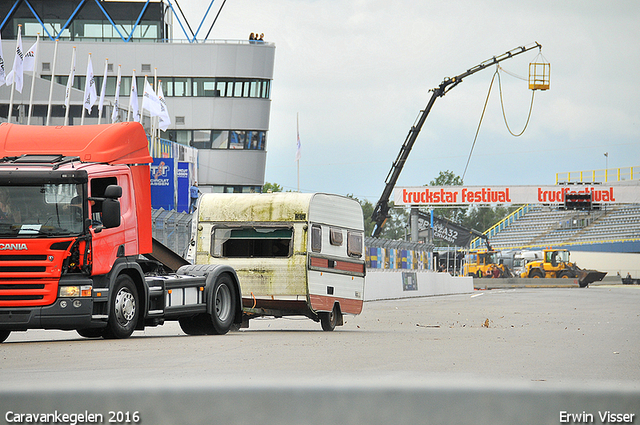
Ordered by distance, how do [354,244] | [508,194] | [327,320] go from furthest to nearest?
Answer: [508,194], [354,244], [327,320]

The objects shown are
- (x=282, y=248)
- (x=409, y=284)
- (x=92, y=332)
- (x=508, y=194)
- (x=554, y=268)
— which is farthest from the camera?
(x=554, y=268)

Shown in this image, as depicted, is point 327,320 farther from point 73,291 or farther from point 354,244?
point 73,291

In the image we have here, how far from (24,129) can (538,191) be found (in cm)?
5777

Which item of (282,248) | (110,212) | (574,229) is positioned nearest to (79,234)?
(110,212)

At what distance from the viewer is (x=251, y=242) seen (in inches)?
706

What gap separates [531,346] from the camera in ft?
42.6

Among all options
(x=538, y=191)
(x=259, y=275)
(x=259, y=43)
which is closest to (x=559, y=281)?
(x=538, y=191)

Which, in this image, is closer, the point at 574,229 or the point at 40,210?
the point at 40,210

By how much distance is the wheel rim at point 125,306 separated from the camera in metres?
13.3

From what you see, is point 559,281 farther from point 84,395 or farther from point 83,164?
point 84,395

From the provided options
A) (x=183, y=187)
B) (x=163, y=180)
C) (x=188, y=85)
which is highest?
(x=188, y=85)

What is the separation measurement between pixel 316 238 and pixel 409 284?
24762mm

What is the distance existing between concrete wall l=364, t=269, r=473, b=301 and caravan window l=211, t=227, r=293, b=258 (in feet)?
56.8

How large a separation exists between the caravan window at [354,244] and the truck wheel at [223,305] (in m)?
3.35
